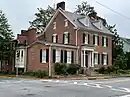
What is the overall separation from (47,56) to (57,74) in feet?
8.86

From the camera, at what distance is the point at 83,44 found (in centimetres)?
4231

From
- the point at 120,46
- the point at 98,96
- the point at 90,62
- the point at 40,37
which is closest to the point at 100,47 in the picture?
the point at 90,62

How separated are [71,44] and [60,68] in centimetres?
660

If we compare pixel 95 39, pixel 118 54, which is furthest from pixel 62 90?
pixel 118 54

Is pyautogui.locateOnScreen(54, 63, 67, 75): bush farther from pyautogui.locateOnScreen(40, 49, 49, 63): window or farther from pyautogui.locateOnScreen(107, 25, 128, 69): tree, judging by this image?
pyautogui.locateOnScreen(107, 25, 128, 69): tree

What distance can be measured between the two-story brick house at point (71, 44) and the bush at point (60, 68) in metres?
0.89

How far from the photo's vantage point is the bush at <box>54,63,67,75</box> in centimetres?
3656

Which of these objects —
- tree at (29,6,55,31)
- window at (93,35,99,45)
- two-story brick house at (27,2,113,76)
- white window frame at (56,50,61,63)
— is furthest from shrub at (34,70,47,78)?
tree at (29,6,55,31)

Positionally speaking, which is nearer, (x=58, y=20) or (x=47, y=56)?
(x=47, y=56)

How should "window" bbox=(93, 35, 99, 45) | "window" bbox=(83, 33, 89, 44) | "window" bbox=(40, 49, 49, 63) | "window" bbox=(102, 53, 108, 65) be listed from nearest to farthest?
→ 1. "window" bbox=(40, 49, 49, 63)
2. "window" bbox=(83, 33, 89, 44)
3. "window" bbox=(93, 35, 99, 45)
4. "window" bbox=(102, 53, 108, 65)

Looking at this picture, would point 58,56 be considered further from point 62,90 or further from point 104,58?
point 62,90

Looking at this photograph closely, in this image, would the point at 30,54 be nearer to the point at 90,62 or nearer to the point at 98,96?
the point at 90,62

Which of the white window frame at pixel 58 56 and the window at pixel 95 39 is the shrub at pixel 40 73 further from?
the window at pixel 95 39

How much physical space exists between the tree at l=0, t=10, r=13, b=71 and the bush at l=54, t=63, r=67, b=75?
426 inches
